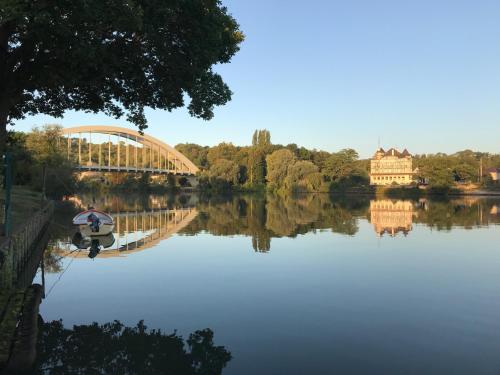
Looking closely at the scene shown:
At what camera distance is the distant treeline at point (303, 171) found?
84062mm

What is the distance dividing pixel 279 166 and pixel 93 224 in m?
66.2

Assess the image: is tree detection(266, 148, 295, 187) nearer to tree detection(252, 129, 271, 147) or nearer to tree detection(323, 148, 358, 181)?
tree detection(323, 148, 358, 181)

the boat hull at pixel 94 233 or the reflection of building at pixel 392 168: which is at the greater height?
the reflection of building at pixel 392 168

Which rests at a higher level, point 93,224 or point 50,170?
point 50,170

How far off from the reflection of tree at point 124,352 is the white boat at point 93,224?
15704 millimetres

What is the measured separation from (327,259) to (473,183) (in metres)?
81.3

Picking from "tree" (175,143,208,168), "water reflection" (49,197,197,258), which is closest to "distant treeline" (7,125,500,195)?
"tree" (175,143,208,168)

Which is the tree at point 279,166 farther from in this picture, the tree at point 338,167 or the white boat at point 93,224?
the white boat at point 93,224

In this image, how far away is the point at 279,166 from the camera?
87.9 metres

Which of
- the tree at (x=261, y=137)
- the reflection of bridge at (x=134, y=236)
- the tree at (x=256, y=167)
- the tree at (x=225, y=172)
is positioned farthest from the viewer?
the tree at (x=261, y=137)

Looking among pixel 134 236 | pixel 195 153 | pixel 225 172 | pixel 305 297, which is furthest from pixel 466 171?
pixel 305 297

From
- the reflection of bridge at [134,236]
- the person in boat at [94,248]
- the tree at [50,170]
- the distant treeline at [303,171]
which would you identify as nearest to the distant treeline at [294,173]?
the distant treeline at [303,171]

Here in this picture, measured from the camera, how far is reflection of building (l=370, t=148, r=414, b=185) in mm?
111562

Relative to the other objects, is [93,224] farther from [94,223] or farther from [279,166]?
[279,166]
